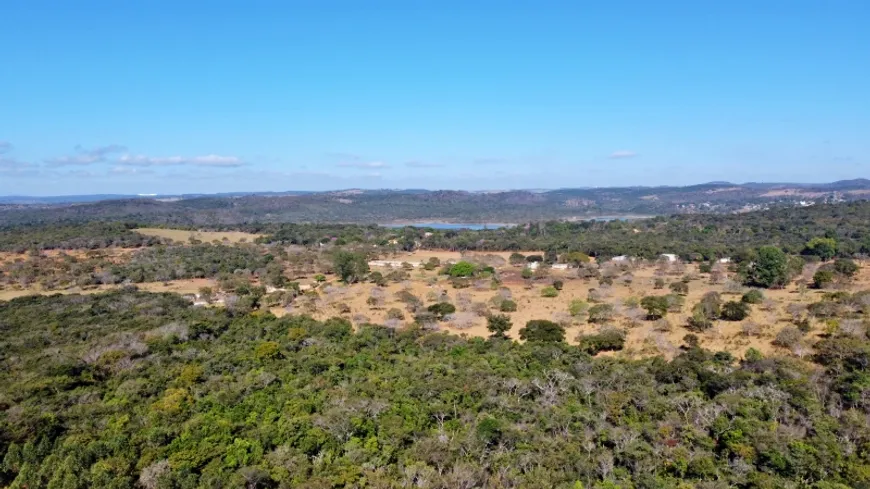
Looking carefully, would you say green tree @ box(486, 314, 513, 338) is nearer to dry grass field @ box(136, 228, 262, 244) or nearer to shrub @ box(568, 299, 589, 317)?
shrub @ box(568, 299, 589, 317)

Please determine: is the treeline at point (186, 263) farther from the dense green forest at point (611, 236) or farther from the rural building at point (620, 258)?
the rural building at point (620, 258)

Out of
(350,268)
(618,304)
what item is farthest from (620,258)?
(350,268)

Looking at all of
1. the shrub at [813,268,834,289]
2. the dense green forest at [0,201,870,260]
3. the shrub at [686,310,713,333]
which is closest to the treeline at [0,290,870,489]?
the shrub at [686,310,713,333]

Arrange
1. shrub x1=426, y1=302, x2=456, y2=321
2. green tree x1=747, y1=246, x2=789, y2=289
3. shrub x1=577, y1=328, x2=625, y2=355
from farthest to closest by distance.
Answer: green tree x1=747, y1=246, x2=789, y2=289 → shrub x1=426, y1=302, x2=456, y2=321 → shrub x1=577, y1=328, x2=625, y2=355

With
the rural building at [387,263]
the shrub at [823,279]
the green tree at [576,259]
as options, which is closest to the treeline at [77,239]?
the rural building at [387,263]

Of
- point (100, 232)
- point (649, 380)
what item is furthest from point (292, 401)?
point (100, 232)

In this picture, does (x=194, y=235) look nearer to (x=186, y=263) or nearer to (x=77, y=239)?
(x=77, y=239)

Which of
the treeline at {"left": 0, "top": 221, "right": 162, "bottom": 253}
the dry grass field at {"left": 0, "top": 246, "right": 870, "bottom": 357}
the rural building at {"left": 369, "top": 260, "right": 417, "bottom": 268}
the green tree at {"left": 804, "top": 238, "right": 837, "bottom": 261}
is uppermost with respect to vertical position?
the treeline at {"left": 0, "top": 221, "right": 162, "bottom": 253}
